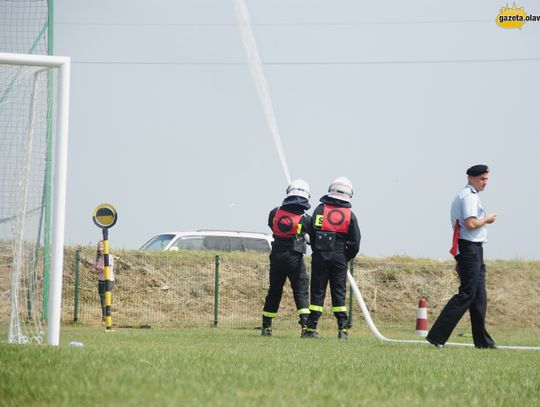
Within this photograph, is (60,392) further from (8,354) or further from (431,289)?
(431,289)

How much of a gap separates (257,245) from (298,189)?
39.0ft

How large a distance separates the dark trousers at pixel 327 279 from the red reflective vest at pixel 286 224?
0.61 meters

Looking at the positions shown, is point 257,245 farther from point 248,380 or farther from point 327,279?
point 248,380

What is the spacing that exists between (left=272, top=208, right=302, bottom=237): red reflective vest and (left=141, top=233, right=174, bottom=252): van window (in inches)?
416

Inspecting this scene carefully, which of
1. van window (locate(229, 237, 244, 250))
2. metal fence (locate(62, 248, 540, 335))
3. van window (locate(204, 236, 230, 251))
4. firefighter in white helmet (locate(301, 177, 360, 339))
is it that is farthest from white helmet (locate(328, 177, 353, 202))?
van window (locate(229, 237, 244, 250))

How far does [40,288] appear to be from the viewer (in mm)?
11719

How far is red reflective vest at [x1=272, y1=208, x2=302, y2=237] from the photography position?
14.0 m

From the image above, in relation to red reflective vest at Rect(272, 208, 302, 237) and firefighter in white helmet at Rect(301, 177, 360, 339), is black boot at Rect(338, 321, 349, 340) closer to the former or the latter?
firefighter in white helmet at Rect(301, 177, 360, 339)

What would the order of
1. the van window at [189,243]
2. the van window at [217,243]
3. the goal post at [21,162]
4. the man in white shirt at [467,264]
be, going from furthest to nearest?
the van window at [217,243], the van window at [189,243], the man in white shirt at [467,264], the goal post at [21,162]

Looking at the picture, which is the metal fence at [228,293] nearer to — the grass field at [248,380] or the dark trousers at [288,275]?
the dark trousers at [288,275]

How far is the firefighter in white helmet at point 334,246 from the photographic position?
44.1 ft

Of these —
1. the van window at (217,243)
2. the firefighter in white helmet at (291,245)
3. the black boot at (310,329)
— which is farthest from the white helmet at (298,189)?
the van window at (217,243)

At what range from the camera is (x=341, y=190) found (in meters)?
13.5

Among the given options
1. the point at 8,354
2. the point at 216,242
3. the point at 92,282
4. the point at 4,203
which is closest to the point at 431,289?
the point at 216,242
